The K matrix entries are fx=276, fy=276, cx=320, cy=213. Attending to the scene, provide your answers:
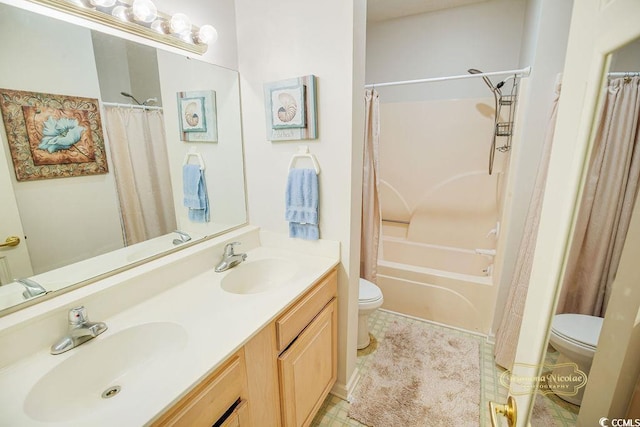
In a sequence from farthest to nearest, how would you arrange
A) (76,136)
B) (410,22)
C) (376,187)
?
1. (410,22)
2. (376,187)
3. (76,136)

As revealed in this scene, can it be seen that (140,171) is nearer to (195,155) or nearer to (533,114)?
(195,155)

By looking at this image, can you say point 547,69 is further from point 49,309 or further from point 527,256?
point 49,309

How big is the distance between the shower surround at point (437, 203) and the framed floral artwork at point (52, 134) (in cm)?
210

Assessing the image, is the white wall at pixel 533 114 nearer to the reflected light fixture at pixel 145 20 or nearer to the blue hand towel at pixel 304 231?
the blue hand towel at pixel 304 231

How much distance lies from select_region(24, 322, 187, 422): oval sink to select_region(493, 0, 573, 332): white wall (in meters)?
2.12

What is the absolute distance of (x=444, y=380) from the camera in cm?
184

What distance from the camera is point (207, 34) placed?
137cm

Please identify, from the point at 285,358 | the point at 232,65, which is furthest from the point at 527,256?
the point at 232,65

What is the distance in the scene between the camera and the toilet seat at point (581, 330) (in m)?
0.72

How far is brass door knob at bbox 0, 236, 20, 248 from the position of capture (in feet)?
3.00

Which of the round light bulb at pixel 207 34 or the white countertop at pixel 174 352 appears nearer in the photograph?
the white countertop at pixel 174 352

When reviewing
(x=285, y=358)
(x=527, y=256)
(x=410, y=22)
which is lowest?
(x=285, y=358)

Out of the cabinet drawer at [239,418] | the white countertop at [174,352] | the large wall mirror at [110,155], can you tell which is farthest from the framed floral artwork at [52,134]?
the cabinet drawer at [239,418]

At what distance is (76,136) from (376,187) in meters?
1.84
